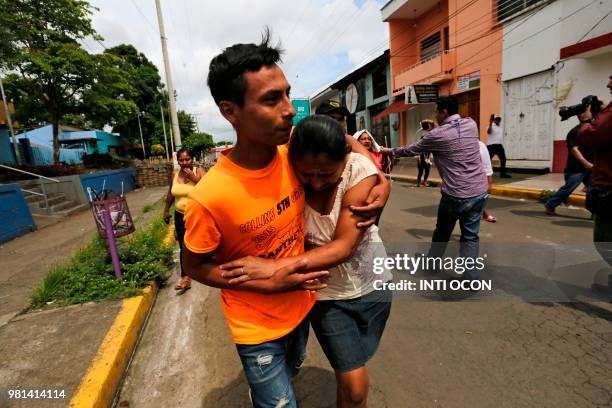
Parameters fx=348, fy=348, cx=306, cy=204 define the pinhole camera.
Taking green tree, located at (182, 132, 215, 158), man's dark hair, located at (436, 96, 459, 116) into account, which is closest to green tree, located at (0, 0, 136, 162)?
green tree, located at (182, 132, 215, 158)

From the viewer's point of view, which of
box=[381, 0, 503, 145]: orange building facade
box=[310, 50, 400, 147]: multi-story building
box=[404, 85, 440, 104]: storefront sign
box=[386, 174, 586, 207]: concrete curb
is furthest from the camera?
box=[310, 50, 400, 147]: multi-story building

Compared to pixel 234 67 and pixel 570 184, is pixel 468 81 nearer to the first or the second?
pixel 570 184

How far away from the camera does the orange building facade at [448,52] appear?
39.6ft

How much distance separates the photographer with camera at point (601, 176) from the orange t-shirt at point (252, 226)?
7.53 ft

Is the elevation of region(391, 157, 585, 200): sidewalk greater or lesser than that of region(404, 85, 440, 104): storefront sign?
lesser

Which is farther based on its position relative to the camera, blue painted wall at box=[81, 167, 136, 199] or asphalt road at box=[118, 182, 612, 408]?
blue painted wall at box=[81, 167, 136, 199]

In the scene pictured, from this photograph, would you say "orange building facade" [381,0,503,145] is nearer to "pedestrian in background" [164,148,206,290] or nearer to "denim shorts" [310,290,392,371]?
"pedestrian in background" [164,148,206,290]

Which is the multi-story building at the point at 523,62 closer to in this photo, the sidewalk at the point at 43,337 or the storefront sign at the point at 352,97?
the storefront sign at the point at 352,97

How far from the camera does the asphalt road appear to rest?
2.11m

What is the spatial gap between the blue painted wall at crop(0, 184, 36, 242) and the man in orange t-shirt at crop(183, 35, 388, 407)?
817 cm

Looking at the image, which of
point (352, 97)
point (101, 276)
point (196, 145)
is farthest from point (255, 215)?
point (352, 97)

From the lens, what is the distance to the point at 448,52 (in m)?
14.3

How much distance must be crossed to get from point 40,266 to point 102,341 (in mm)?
3415

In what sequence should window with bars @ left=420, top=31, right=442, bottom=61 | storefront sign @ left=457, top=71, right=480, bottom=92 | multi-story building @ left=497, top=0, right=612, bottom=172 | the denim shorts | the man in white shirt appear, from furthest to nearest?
window with bars @ left=420, top=31, right=442, bottom=61, storefront sign @ left=457, top=71, right=480, bottom=92, the man in white shirt, multi-story building @ left=497, top=0, right=612, bottom=172, the denim shorts
